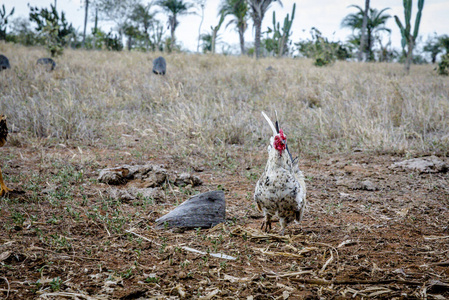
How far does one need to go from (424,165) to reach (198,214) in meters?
3.02

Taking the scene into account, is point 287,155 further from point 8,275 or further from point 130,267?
Result: point 8,275

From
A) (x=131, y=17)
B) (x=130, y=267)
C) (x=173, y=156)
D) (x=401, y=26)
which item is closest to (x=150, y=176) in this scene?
(x=173, y=156)

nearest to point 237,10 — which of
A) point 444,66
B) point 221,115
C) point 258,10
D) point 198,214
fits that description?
point 258,10

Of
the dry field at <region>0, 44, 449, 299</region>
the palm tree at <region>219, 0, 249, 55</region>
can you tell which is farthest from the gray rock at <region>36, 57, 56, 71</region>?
the palm tree at <region>219, 0, 249, 55</region>

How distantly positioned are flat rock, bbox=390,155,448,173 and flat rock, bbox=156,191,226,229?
2.62 metres

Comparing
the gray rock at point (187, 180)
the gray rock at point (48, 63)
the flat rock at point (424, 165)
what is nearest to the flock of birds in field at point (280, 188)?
the gray rock at point (187, 180)

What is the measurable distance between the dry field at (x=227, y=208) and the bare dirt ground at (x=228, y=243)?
1cm

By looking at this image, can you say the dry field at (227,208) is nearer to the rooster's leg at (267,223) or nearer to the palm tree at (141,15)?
the rooster's leg at (267,223)

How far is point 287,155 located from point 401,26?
646 inches

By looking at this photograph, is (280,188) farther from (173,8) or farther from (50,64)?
(173,8)

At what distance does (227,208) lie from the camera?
129 inches

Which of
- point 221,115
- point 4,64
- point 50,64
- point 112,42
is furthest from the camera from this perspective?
point 112,42

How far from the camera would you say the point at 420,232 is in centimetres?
272

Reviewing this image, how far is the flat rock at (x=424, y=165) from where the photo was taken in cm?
419
